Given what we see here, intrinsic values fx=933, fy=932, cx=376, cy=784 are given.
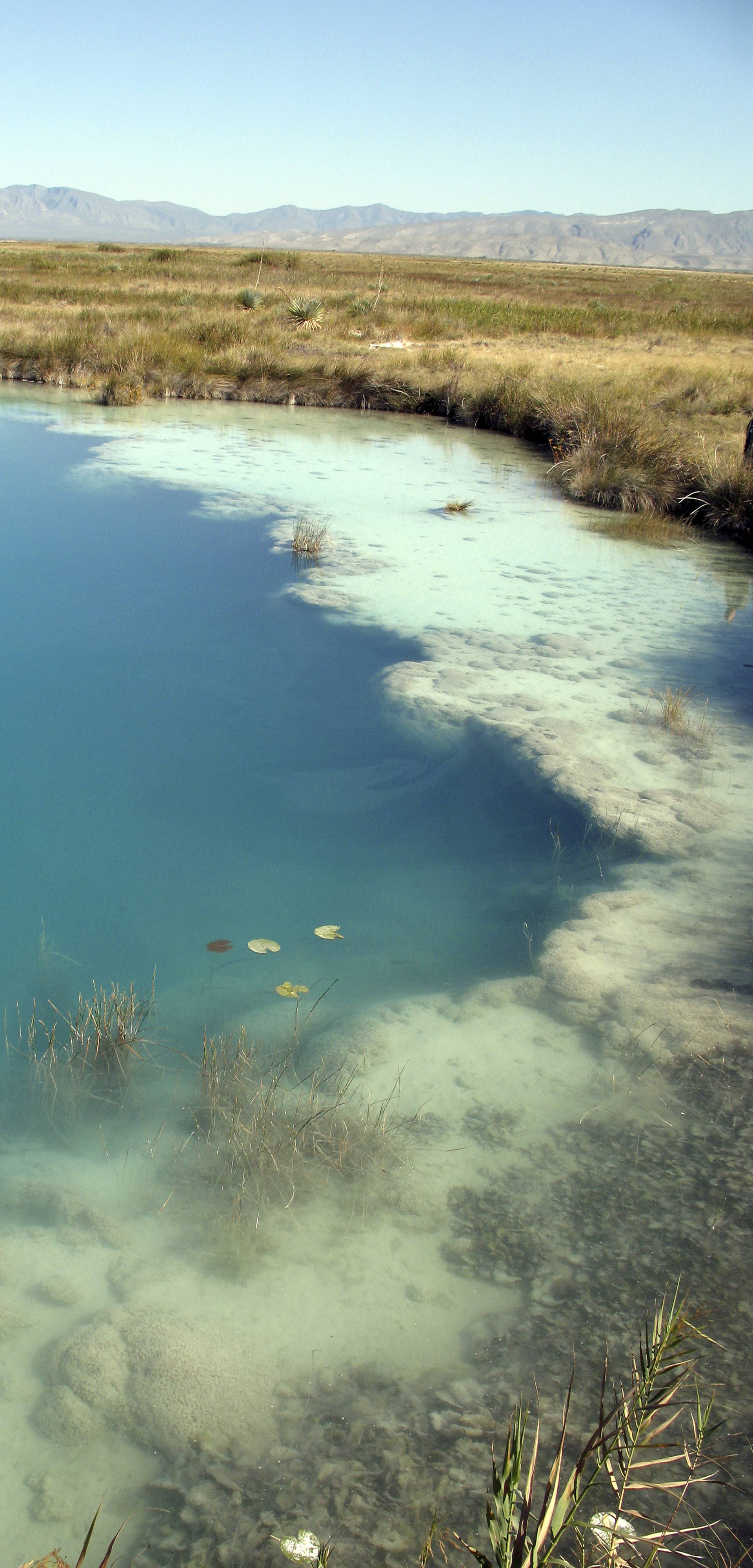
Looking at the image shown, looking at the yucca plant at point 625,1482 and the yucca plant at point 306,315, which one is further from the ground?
the yucca plant at point 306,315

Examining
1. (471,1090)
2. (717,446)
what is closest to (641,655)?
(471,1090)

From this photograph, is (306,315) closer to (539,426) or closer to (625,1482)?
(539,426)

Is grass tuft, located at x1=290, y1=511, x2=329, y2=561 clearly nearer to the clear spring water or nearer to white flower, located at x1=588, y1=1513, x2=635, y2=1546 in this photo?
the clear spring water

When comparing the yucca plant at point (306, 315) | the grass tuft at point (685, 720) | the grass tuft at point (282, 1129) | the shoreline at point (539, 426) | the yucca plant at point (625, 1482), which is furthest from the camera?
the yucca plant at point (306, 315)

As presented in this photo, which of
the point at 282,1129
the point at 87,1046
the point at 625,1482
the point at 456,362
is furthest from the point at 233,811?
the point at 456,362

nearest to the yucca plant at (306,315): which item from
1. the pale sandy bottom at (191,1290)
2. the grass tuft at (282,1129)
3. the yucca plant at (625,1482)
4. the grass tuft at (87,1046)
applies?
the grass tuft at (87,1046)

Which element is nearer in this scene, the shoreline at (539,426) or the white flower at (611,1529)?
the white flower at (611,1529)

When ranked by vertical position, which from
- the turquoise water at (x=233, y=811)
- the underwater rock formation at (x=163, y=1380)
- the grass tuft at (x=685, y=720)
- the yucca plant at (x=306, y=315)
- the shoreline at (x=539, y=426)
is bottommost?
the underwater rock formation at (x=163, y=1380)

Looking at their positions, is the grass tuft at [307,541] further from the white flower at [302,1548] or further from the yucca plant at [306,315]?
the yucca plant at [306,315]
